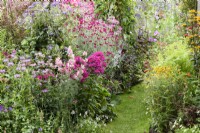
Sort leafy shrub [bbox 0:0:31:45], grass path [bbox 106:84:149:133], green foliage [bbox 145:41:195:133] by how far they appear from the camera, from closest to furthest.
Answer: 1. green foliage [bbox 145:41:195:133]
2. grass path [bbox 106:84:149:133]
3. leafy shrub [bbox 0:0:31:45]

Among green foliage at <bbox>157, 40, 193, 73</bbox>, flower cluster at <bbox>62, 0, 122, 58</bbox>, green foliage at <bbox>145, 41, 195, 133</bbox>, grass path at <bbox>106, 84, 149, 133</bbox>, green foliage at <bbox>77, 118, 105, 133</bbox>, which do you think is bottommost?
grass path at <bbox>106, 84, 149, 133</bbox>

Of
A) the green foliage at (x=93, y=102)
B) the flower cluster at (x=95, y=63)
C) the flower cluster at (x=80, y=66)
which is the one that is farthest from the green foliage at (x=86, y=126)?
the flower cluster at (x=95, y=63)

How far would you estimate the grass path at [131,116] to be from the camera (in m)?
6.41

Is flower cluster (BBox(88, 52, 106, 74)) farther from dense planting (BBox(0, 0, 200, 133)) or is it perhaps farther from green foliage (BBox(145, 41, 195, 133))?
green foliage (BBox(145, 41, 195, 133))

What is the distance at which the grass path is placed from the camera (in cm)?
641

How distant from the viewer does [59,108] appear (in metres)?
5.68

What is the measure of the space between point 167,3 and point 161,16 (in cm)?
83

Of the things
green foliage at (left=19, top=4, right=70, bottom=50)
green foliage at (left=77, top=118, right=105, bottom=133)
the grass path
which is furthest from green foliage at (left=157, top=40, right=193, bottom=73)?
green foliage at (left=19, top=4, right=70, bottom=50)

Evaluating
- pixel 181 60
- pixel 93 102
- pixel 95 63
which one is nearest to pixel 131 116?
pixel 93 102

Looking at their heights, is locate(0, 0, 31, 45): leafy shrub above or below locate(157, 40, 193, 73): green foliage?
above

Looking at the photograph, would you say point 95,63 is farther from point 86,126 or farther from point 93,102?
point 86,126

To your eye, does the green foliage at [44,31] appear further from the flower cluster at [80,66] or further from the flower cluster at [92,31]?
the flower cluster at [80,66]

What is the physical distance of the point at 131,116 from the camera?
22.9ft

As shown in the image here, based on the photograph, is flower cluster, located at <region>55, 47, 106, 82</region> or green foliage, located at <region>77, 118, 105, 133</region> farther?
green foliage, located at <region>77, 118, 105, 133</region>
